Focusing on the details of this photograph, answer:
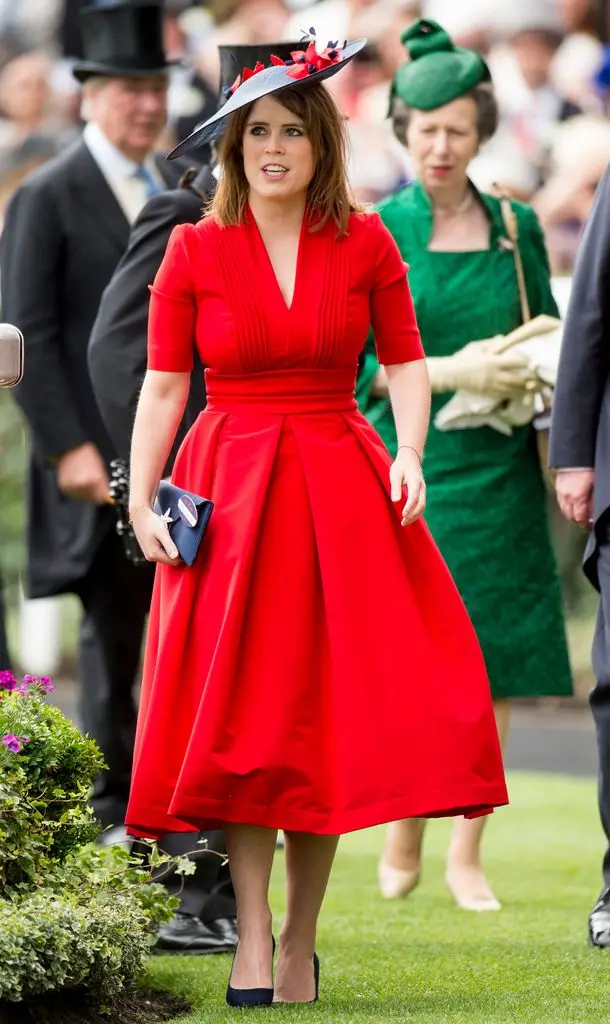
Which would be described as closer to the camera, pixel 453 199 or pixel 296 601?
pixel 296 601

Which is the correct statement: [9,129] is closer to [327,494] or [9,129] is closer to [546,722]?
[546,722]

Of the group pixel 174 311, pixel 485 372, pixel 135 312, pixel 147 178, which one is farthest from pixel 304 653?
pixel 147 178

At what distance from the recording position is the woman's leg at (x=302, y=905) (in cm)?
437

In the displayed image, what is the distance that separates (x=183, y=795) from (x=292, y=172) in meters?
1.26

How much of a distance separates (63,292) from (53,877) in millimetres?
2750

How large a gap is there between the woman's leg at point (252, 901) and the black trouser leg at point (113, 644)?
7.05 ft

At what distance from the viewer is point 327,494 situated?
4.26m

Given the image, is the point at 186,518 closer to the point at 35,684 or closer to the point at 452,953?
the point at 35,684

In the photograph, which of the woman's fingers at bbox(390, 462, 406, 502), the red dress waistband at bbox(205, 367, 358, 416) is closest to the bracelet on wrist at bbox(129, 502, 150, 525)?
the red dress waistband at bbox(205, 367, 358, 416)

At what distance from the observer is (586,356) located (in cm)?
512

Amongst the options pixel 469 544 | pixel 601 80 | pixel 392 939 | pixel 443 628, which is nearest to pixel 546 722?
pixel 601 80

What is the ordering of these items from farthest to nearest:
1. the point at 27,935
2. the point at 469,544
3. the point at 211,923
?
1. the point at 469,544
2. the point at 211,923
3. the point at 27,935

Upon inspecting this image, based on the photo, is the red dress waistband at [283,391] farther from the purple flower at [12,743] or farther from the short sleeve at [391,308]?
the purple flower at [12,743]

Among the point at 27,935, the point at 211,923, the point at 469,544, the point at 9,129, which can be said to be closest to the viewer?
the point at 27,935
